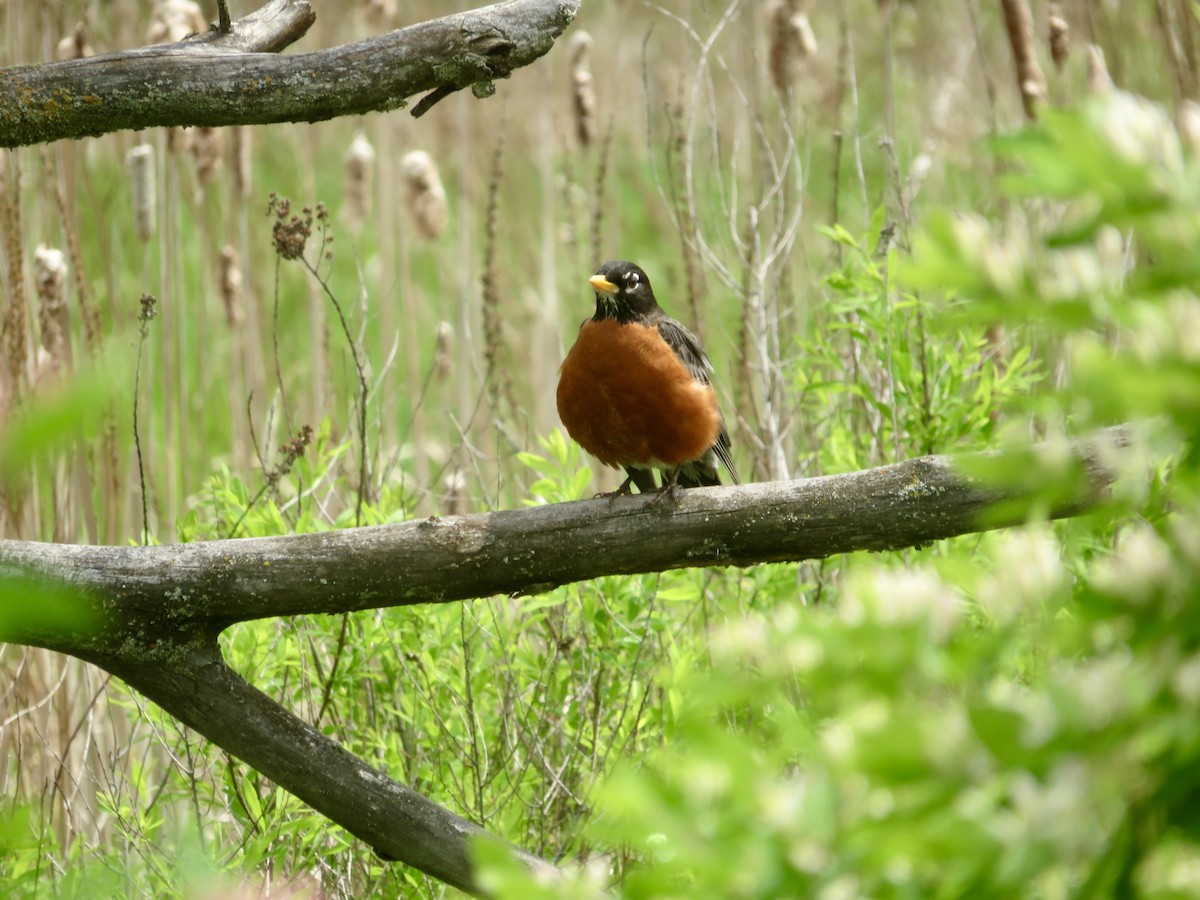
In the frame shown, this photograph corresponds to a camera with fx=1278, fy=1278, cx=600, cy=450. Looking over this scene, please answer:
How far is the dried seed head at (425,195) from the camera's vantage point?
14.0 feet

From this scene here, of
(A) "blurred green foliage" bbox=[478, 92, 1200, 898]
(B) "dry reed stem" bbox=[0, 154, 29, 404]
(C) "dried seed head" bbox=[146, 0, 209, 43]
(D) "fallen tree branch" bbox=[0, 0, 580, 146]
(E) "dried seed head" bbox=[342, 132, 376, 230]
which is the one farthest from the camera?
(E) "dried seed head" bbox=[342, 132, 376, 230]

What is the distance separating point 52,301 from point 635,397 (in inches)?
61.0

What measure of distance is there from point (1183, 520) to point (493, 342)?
322cm

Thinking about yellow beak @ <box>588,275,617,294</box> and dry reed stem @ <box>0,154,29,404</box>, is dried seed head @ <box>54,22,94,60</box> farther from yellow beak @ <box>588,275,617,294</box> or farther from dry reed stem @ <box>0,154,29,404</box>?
yellow beak @ <box>588,275,617,294</box>

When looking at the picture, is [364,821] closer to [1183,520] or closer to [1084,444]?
[1084,444]

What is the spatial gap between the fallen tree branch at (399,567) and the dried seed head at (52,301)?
1.23 m

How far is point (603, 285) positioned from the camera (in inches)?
142

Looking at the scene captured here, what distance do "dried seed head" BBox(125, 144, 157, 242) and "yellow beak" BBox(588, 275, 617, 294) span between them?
1.30m

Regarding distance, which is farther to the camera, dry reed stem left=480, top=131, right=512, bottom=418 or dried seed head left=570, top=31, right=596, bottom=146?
dried seed head left=570, top=31, right=596, bottom=146

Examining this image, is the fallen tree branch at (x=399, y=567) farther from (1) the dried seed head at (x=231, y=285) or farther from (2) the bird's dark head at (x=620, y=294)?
(1) the dried seed head at (x=231, y=285)

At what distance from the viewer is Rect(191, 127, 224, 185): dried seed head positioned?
3.96 metres

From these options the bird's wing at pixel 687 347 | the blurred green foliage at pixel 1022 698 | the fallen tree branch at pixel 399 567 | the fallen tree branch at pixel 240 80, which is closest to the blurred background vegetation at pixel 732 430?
the blurred green foliage at pixel 1022 698

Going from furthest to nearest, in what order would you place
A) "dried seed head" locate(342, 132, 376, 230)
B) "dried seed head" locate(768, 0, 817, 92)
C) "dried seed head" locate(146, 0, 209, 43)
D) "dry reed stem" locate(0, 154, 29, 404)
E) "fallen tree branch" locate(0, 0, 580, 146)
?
"dried seed head" locate(342, 132, 376, 230) → "dried seed head" locate(768, 0, 817, 92) → "dried seed head" locate(146, 0, 209, 43) → "dry reed stem" locate(0, 154, 29, 404) → "fallen tree branch" locate(0, 0, 580, 146)

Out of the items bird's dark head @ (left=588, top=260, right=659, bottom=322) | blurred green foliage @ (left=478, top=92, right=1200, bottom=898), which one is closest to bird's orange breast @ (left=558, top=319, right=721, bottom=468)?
bird's dark head @ (left=588, top=260, right=659, bottom=322)
